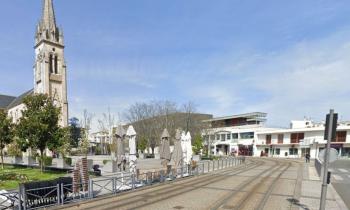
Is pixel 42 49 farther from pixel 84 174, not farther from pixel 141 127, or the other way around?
pixel 84 174

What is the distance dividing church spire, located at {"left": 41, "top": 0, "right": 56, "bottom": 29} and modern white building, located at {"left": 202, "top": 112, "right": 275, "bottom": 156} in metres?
41.8

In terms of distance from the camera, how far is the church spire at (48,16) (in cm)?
5766

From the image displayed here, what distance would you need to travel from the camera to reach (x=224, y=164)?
29281 mm

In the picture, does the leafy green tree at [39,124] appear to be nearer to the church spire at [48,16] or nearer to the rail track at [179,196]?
the rail track at [179,196]

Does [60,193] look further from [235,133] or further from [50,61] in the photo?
[235,133]

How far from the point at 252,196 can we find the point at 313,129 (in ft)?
160

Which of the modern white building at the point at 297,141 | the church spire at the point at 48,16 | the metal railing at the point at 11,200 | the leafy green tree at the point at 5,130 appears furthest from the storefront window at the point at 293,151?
the church spire at the point at 48,16

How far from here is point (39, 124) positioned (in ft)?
67.3

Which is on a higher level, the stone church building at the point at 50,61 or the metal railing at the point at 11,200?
the stone church building at the point at 50,61

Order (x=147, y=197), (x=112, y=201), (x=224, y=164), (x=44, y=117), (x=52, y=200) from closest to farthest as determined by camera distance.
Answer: (x=52, y=200)
(x=112, y=201)
(x=147, y=197)
(x=44, y=117)
(x=224, y=164)

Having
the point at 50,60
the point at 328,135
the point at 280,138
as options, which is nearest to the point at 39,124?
the point at 328,135

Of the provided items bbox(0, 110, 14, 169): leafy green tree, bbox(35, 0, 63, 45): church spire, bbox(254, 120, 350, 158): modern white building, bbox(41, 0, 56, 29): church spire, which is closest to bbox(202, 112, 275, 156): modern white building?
bbox(254, 120, 350, 158): modern white building

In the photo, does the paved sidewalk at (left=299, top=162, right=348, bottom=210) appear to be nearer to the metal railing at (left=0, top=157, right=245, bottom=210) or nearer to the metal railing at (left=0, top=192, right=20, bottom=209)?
the metal railing at (left=0, top=157, right=245, bottom=210)

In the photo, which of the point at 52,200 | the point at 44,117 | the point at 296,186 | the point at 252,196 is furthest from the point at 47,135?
the point at 296,186
